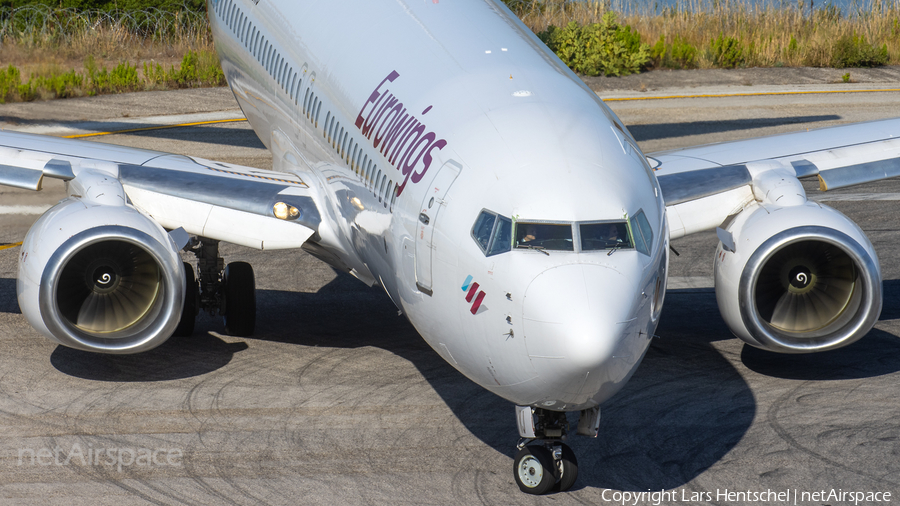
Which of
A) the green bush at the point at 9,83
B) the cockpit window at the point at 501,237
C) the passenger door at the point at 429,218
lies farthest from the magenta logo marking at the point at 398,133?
the green bush at the point at 9,83

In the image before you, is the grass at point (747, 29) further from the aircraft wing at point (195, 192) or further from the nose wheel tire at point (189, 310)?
the aircraft wing at point (195, 192)

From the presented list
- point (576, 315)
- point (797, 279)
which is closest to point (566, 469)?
point (576, 315)

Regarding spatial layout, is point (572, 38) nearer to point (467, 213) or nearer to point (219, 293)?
point (219, 293)

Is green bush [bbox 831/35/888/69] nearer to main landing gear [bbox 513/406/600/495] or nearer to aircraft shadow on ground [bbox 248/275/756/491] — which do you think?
aircraft shadow on ground [bbox 248/275/756/491]

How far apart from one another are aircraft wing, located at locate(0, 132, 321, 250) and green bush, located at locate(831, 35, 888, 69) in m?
29.4

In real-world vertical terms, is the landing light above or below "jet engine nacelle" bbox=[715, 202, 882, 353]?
above

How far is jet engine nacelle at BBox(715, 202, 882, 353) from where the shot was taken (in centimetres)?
1234

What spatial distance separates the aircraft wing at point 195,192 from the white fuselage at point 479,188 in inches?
17.7

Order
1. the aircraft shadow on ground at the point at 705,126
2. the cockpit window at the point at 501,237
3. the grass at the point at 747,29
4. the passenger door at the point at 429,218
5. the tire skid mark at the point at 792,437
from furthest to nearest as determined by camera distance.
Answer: the grass at the point at 747,29 < the aircraft shadow on ground at the point at 705,126 < the tire skid mark at the point at 792,437 < the passenger door at the point at 429,218 < the cockpit window at the point at 501,237

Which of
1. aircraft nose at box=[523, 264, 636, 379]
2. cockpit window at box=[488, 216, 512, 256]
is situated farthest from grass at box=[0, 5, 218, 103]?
aircraft nose at box=[523, 264, 636, 379]

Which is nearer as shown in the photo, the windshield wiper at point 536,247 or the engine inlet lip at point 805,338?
the windshield wiper at point 536,247

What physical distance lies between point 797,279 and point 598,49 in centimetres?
2410

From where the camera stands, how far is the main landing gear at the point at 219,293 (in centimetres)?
1498

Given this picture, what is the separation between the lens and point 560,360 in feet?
27.2
